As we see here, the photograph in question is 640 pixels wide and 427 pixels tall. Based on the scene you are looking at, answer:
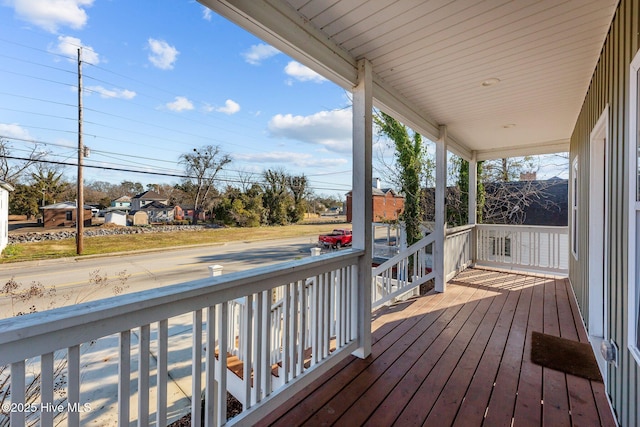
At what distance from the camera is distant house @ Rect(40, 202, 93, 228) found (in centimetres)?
113

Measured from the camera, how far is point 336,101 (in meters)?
4.27

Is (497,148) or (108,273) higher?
(497,148)

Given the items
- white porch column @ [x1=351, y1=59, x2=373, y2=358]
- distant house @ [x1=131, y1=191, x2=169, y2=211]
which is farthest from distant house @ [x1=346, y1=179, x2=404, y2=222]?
distant house @ [x1=131, y1=191, x2=169, y2=211]

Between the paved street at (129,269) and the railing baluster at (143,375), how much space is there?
241 mm

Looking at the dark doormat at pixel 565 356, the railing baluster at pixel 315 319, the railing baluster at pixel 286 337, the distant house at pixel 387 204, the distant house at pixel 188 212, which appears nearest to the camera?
the distant house at pixel 188 212

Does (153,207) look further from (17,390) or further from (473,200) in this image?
(473,200)

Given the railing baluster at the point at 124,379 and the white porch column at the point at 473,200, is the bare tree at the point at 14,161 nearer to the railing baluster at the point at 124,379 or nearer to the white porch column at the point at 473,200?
the railing baluster at the point at 124,379

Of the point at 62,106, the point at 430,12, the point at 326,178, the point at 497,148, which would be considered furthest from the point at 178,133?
the point at 497,148

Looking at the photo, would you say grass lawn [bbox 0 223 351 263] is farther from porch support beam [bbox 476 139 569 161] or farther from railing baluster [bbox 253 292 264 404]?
porch support beam [bbox 476 139 569 161]

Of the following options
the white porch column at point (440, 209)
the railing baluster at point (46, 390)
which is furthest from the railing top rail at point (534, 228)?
the railing baluster at point (46, 390)

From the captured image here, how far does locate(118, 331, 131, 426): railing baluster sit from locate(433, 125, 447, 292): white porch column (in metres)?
4.17

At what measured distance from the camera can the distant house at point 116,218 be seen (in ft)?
4.44

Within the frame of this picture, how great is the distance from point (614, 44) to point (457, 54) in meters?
0.94

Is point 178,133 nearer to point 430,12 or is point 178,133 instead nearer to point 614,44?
point 430,12
